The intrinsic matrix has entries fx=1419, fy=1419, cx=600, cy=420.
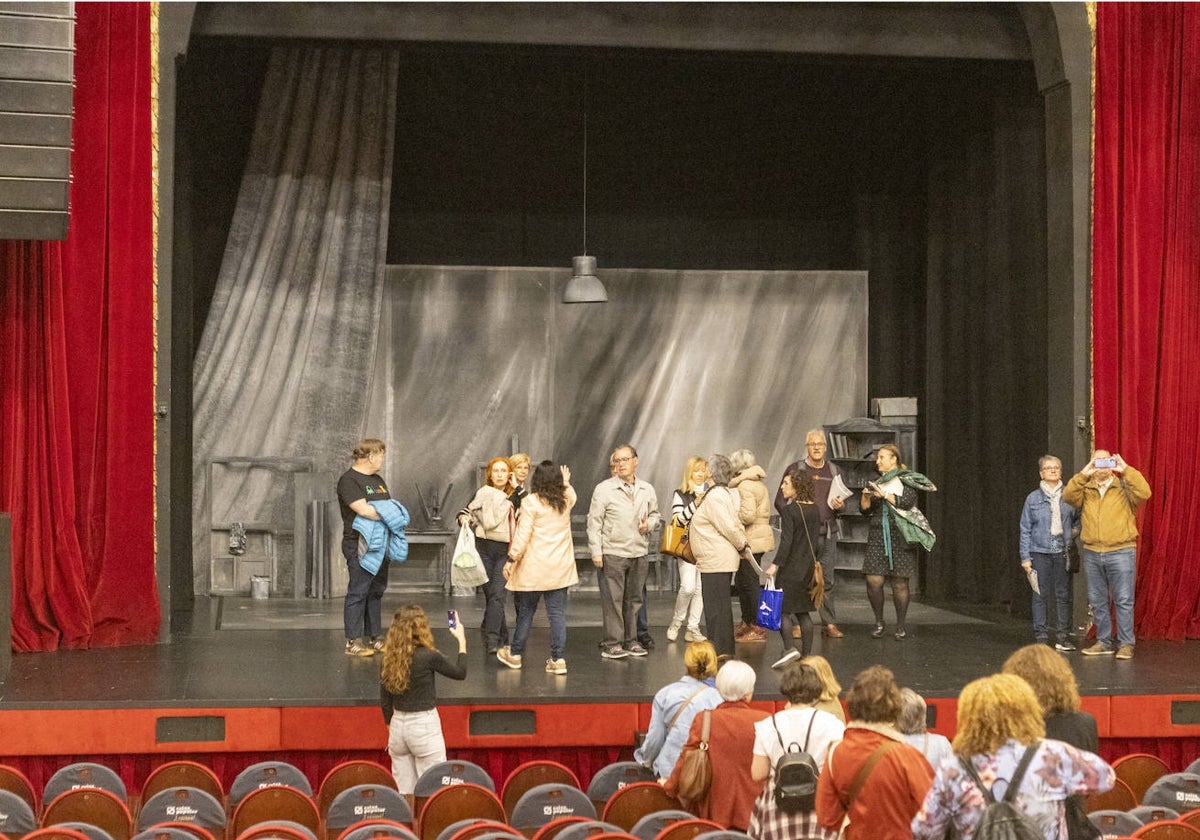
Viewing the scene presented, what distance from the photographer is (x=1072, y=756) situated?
362 centimetres

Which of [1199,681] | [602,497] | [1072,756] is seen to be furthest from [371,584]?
[1072,756]

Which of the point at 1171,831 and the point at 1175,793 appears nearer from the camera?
the point at 1171,831

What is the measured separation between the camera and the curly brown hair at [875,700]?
3986mm

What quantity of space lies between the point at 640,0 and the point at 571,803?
19.6 feet

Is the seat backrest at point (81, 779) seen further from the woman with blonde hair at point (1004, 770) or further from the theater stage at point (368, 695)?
the woman with blonde hair at point (1004, 770)

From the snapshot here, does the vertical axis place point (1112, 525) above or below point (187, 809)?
above

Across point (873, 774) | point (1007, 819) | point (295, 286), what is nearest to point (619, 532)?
point (873, 774)

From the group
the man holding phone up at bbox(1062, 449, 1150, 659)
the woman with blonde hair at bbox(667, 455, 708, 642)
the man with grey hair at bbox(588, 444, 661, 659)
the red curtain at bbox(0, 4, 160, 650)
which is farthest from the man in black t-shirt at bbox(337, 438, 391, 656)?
the man holding phone up at bbox(1062, 449, 1150, 659)

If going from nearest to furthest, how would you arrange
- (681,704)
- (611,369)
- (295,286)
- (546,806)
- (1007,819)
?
1. (1007,819)
2. (546,806)
3. (681,704)
4. (295,286)
5. (611,369)

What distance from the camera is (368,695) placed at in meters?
6.67

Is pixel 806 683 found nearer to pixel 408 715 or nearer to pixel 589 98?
pixel 408 715

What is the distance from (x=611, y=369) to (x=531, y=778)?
25.3ft

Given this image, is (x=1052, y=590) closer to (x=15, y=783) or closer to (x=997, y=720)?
(x=997, y=720)

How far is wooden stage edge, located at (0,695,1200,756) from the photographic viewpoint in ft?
21.4
